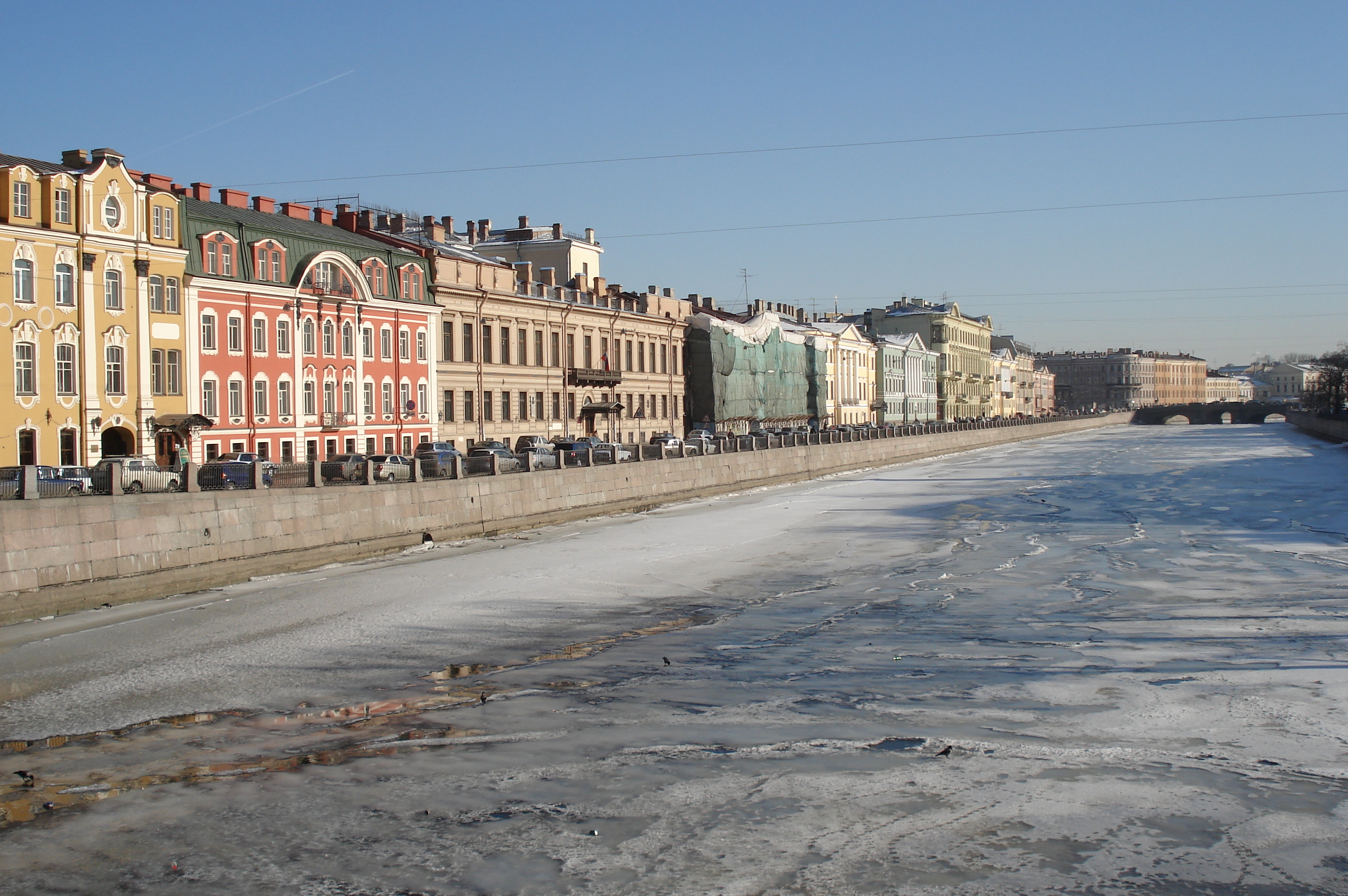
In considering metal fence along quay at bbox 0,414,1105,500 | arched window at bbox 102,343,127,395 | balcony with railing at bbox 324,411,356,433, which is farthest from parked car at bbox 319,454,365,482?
balcony with railing at bbox 324,411,356,433

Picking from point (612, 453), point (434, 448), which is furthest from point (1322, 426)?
point (434, 448)

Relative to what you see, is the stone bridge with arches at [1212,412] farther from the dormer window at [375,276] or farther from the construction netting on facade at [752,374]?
the dormer window at [375,276]

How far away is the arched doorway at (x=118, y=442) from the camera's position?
39.4 m

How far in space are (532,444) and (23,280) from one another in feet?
68.5

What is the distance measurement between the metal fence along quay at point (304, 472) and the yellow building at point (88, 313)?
37.9 ft

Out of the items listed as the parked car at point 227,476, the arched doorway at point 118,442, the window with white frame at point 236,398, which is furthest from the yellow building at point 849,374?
Result: the parked car at point 227,476

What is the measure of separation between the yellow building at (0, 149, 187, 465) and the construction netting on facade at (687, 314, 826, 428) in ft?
135

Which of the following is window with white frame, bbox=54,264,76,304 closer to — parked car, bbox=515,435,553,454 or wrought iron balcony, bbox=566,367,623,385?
parked car, bbox=515,435,553,454

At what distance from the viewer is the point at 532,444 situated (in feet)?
168

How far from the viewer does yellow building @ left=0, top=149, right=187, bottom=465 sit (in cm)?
3628

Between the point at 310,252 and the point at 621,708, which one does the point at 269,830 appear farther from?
the point at 310,252

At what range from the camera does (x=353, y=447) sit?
48938mm

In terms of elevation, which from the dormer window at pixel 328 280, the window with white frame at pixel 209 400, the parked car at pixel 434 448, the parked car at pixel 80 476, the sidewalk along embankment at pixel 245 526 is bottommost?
the sidewalk along embankment at pixel 245 526

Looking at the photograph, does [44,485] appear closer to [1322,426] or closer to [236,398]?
[236,398]
